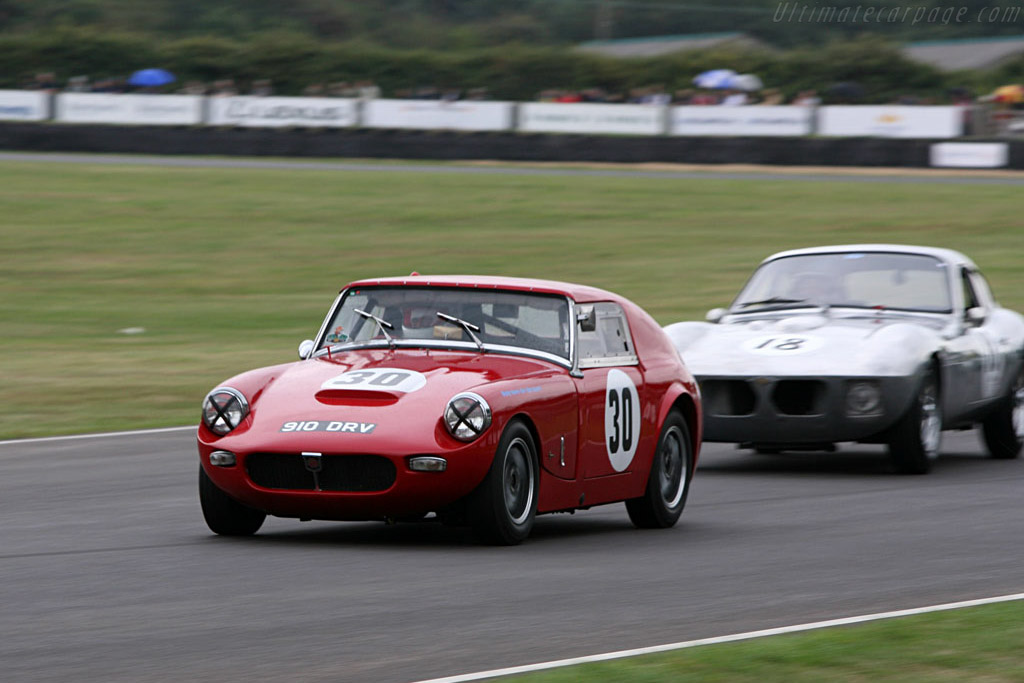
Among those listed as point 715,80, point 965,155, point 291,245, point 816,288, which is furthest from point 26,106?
point 816,288

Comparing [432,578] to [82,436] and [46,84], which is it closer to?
A: [82,436]

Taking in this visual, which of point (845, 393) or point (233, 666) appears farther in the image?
point (845, 393)

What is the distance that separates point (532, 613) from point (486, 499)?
131 centimetres

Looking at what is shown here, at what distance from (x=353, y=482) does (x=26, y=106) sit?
41.7 meters

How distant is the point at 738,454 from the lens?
475 inches

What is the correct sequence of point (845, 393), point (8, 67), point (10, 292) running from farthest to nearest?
1. point (8, 67)
2. point (10, 292)
3. point (845, 393)

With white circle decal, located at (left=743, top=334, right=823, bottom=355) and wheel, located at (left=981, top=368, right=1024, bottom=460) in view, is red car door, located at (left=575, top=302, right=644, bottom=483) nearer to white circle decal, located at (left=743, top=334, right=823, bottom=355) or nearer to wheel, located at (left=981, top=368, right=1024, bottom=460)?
white circle decal, located at (left=743, top=334, right=823, bottom=355)

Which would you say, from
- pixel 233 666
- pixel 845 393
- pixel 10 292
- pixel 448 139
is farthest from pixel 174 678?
pixel 448 139

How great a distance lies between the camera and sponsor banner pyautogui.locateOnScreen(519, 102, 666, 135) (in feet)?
142

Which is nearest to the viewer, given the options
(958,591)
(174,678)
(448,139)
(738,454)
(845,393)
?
(174,678)

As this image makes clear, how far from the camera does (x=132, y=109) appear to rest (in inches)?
1807

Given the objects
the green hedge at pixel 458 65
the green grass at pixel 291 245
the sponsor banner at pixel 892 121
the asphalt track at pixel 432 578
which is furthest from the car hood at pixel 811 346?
the green hedge at pixel 458 65

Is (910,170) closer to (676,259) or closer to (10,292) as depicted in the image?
(676,259)

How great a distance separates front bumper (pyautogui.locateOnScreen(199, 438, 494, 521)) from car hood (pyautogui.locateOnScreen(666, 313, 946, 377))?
3.92 m
